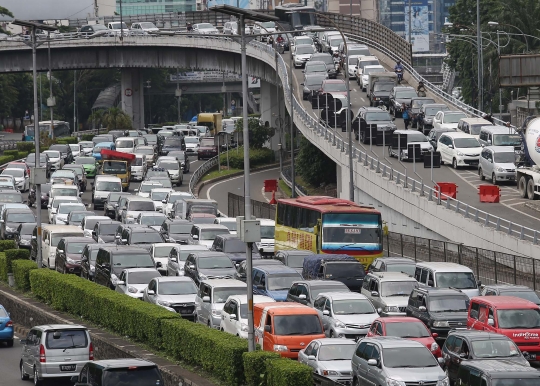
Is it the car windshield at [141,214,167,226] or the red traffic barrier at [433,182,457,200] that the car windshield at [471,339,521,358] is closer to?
the red traffic barrier at [433,182,457,200]

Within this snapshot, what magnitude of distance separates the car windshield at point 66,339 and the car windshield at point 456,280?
31.8 feet

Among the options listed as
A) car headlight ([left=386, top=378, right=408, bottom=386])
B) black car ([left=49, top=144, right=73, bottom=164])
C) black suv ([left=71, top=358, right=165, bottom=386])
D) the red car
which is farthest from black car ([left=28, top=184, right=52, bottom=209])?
car headlight ([left=386, top=378, right=408, bottom=386])

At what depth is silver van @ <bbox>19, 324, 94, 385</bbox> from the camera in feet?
91.0

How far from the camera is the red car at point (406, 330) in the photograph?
25.8m

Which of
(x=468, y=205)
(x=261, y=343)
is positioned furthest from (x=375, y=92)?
(x=261, y=343)

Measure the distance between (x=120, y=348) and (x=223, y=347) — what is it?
4.59 m

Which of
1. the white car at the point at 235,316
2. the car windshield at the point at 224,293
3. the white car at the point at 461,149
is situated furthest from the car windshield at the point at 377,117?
the white car at the point at 235,316

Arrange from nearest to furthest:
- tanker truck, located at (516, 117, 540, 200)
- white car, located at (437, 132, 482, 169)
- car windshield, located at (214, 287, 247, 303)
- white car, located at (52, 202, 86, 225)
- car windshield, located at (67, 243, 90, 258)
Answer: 1. car windshield, located at (214, 287, 247, 303)
2. car windshield, located at (67, 243, 90, 258)
3. tanker truck, located at (516, 117, 540, 200)
4. white car, located at (52, 202, 86, 225)
5. white car, located at (437, 132, 482, 169)

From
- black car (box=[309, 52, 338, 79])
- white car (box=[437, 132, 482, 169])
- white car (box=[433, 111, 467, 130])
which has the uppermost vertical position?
black car (box=[309, 52, 338, 79])

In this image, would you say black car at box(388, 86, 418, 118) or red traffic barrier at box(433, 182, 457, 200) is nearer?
red traffic barrier at box(433, 182, 457, 200)

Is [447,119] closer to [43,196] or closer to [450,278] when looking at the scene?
[43,196]

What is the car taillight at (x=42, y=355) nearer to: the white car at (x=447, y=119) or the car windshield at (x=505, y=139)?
the car windshield at (x=505, y=139)

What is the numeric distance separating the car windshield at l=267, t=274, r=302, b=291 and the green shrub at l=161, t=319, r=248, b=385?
5.15m

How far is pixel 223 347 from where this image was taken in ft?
81.9
